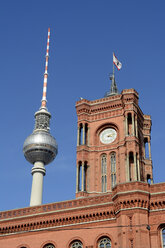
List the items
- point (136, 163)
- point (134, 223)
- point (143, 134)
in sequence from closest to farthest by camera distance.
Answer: point (134, 223), point (136, 163), point (143, 134)

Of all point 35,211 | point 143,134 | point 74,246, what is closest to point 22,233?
point 35,211

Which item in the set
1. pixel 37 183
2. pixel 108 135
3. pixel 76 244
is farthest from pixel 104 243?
pixel 37 183

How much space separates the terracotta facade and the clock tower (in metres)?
0.14

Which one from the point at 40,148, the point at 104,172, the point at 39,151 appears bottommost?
the point at 104,172

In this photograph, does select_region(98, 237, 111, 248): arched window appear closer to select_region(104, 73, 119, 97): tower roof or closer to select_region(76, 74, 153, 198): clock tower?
select_region(76, 74, 153, 198): clock tower

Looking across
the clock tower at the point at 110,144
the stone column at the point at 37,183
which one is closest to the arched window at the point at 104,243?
the clock tower at the point at 110,144

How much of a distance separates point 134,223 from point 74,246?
7.12 metres

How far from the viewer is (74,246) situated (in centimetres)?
3772

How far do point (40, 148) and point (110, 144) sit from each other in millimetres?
12868

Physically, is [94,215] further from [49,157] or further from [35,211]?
[49,157]

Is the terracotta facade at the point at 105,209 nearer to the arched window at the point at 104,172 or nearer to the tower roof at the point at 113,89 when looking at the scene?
the arched window at the point at 104,172

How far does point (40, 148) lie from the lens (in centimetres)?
6391

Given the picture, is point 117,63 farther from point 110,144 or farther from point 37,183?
point 37,183

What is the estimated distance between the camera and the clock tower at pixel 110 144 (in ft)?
176
